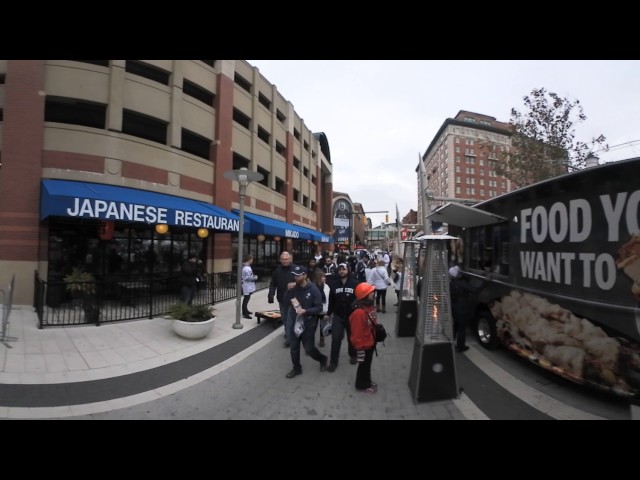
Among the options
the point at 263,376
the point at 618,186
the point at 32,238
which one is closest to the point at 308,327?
the point at 263,376

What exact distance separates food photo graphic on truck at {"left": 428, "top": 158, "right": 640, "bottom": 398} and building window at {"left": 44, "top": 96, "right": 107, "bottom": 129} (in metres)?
12.8

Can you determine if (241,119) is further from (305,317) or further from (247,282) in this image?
(305,317)

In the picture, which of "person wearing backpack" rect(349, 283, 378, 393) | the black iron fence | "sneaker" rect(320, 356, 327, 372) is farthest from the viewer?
the black iron fence

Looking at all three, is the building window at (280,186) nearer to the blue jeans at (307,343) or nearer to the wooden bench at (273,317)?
the wooden bench at (273,317)

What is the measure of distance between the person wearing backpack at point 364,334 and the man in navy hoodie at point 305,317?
2.78ft

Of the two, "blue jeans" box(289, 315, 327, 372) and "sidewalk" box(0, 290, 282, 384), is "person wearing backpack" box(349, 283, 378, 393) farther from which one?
"sidewalk" box(0, 290, 282, 384)

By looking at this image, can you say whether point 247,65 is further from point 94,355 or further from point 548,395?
point 548,395

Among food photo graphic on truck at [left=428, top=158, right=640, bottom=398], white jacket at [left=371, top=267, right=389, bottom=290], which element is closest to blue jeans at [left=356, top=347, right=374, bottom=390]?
food photo graphic on truck at [left=428, top=158, right=640, bottom=398]

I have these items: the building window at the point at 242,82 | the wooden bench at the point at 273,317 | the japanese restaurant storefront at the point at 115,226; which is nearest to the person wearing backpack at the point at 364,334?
the wooden bench at the point at 273,317

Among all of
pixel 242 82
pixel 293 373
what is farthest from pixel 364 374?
pixel 242 82

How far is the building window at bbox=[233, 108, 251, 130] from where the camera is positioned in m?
16.9

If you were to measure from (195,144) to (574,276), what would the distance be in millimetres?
15020

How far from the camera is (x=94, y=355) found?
5219 mm

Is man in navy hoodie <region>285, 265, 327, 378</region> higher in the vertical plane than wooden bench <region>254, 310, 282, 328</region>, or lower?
higher
